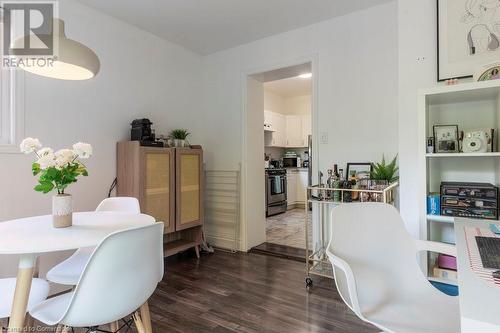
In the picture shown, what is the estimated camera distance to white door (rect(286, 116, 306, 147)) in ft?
21.7

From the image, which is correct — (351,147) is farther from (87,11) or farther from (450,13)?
(87,11)

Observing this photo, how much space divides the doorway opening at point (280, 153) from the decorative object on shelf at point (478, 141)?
129cm

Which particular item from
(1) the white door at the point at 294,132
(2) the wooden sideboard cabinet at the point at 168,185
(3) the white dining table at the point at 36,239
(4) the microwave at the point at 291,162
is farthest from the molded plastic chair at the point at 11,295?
(1) the white door at the point at 294,132

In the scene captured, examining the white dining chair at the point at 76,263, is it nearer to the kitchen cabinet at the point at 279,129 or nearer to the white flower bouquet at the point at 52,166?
the white flower bouquet at the point at 52,166

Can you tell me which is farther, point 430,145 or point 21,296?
point 430,145

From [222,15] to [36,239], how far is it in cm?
245

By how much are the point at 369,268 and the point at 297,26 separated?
8.62 ft

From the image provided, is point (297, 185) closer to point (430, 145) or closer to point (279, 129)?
point (279, 129)

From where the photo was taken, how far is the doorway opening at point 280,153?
3529 mm

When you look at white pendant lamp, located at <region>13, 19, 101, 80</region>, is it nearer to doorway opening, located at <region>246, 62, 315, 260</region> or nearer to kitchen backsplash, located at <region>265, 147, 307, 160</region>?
doorway opening, located at <region>246, 62, 315, 260</region>

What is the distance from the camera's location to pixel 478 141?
5.17 ft

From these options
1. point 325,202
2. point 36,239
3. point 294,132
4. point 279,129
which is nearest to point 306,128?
point 294,132

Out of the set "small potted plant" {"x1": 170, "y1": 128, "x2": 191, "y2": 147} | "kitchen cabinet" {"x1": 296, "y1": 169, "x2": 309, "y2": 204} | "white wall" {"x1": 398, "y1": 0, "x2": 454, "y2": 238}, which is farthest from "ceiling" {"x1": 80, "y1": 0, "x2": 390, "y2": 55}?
"kitchen cabinet" {"x1": 296, "y1": 169, "x2": 309, "y2": 204}

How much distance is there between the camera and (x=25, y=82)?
2.23 m
